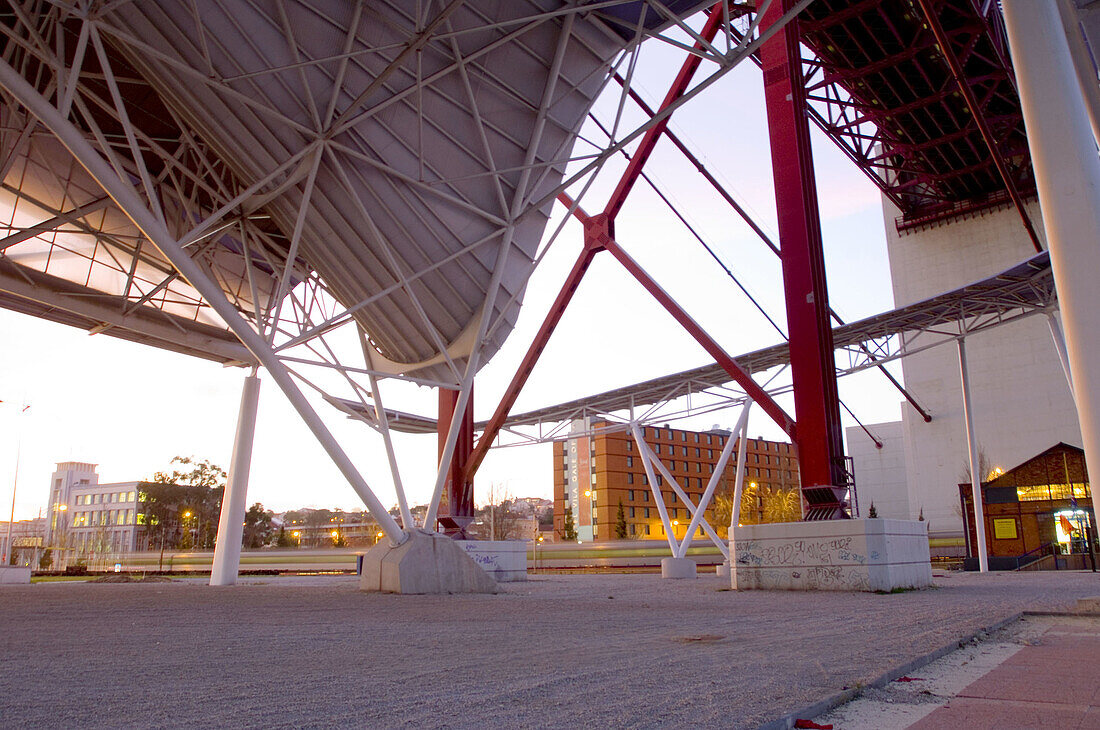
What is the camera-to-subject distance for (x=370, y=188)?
16.3m

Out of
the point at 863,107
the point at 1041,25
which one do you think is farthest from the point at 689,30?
the point at 863,107

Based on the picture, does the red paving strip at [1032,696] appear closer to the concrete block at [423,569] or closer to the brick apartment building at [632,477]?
the concrete block at [423,569]

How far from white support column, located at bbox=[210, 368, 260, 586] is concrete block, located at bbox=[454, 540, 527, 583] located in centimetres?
775

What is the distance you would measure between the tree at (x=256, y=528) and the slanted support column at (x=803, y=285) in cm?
7315

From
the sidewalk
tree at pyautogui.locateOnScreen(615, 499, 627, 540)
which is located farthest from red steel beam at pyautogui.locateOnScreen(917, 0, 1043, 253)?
tree at pyautogui.locateOnScreen(615, 499, 627, 540)

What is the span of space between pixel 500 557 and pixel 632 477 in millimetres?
78693

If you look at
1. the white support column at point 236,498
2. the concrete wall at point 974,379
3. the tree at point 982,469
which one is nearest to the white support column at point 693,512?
the white support column at point 236,498

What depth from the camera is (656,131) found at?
28.5 metres

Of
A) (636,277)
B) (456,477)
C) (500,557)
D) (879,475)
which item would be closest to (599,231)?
(636,277)

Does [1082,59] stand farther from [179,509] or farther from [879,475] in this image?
[179,509]

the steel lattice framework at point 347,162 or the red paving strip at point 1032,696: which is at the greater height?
the steel lattice framework at point 347,162

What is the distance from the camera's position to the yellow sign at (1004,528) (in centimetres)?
3931

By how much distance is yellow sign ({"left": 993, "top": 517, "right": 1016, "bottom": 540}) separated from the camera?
39.3 metres

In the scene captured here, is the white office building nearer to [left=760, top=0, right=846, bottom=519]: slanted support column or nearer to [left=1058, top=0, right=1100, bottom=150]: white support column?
[left=760, top=0, right=846, bottom=519]: slanted support column
